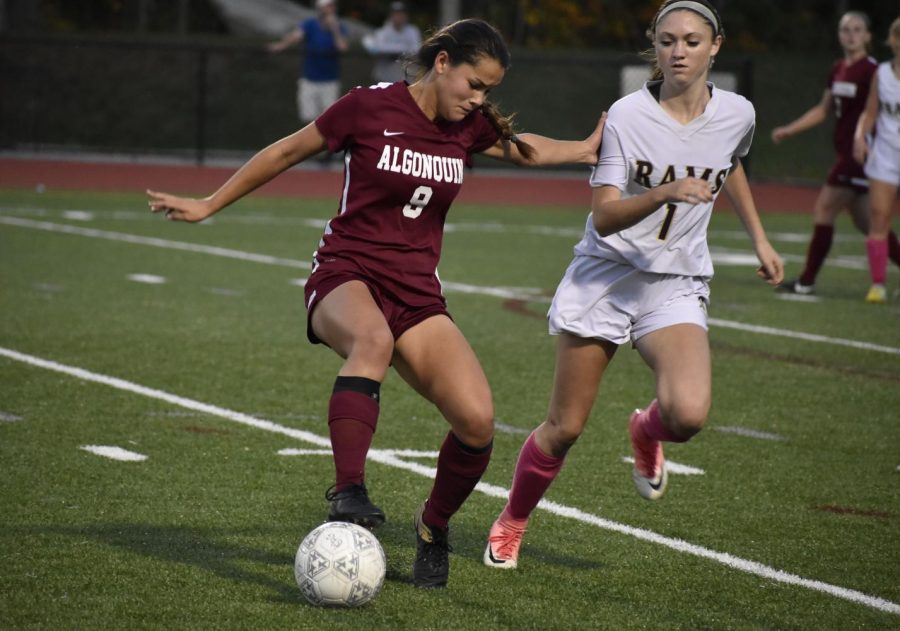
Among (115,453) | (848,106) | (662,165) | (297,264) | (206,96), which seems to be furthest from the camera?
(206,96)

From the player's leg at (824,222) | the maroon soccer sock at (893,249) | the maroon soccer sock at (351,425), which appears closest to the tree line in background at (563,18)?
the player's leg at (824,222)

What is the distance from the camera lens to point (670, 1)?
5676mm

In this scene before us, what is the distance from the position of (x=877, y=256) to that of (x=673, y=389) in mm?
8464

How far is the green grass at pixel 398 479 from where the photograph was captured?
5023 millimetres

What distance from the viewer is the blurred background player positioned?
13.4 meters

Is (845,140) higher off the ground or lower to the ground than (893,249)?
higher

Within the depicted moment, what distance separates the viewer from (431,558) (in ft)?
17.2

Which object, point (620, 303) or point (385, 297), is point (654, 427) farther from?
Answer: point (385, 297)

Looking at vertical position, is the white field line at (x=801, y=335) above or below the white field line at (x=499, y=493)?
below

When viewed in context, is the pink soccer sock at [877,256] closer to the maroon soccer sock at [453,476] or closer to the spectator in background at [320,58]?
the maroon soccer sock at [453,476]

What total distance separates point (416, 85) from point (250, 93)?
2753 centimetres

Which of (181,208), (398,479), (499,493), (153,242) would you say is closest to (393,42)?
(153,242)

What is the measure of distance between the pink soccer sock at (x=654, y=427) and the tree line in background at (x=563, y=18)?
33.6m

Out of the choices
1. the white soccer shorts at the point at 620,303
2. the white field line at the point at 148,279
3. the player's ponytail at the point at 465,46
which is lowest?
the white field line at the point at 148,279
